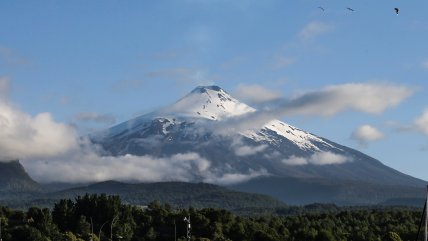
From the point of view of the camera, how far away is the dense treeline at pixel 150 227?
6211 inches

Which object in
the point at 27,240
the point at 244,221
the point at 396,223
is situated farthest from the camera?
the point at 396,223

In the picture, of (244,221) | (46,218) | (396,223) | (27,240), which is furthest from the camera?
(396,223)

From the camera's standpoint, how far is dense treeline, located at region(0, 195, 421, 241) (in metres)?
158

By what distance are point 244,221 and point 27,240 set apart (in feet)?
175

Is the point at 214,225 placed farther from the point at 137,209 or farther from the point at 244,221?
the point at 137,209

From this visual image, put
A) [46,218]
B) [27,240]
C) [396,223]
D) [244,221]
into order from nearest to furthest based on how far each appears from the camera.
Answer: [27,240] < [46,218] < [244,221] < [396,223]

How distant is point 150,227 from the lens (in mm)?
177250

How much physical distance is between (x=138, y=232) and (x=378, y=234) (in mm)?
53670

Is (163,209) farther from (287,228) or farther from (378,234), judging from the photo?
(378,234)

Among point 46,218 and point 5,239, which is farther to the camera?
point 46,218

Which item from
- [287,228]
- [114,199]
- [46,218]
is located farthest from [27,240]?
[287,228]

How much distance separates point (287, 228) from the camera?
7293 inches

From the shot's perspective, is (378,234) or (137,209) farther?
(137,209)

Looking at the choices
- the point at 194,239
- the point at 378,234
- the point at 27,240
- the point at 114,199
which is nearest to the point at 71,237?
the point at 27,240
